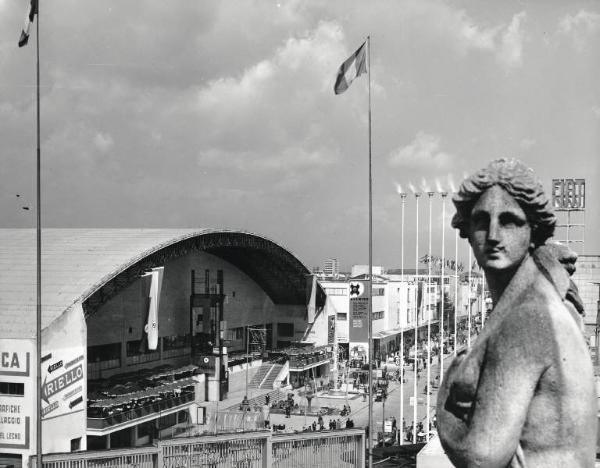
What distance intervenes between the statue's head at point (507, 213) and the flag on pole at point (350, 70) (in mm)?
26407

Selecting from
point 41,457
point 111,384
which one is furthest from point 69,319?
point 41,457

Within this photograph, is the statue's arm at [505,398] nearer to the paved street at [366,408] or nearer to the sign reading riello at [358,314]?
the paved street at [366,408]

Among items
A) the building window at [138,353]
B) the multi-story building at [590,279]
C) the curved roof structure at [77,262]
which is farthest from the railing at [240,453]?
the multi-story building at [590,279]

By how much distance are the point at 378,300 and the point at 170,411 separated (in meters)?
40.1

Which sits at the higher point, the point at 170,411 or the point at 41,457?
the point at 41,457

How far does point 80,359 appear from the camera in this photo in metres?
Result: 32.9

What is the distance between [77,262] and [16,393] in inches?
388

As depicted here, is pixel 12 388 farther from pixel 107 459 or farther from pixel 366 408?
pixel 366 408

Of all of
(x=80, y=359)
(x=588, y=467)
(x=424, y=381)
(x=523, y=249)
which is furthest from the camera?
(x=424, y=381)

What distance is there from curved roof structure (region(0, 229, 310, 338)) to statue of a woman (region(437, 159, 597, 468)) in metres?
30.9

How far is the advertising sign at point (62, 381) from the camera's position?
31.5 meters

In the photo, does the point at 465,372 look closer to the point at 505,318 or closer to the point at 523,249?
the point at 505,318

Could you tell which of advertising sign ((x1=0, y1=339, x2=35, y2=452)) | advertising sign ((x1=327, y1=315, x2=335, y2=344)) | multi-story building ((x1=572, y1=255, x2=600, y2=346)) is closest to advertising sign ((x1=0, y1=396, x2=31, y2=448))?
advertising sign ((x1=0, y1=339, x2=35, y2=452))

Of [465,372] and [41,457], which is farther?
[41,457]
